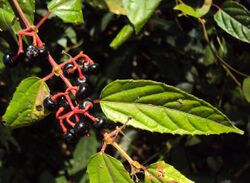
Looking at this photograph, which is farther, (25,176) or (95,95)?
(25,176)

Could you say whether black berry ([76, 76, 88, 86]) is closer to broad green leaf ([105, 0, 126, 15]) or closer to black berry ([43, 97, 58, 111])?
black berry ([43, 97, 58, 111])

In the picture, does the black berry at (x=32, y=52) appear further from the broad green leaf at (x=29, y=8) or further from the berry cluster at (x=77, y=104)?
the broad green leaf at (x=29, y=8)

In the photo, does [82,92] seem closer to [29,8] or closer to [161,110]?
[161,110]

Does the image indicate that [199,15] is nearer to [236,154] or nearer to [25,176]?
[236,154]

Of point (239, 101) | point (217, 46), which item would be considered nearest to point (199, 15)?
point (217, 46)

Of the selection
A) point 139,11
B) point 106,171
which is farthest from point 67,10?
point 106,171
